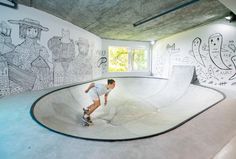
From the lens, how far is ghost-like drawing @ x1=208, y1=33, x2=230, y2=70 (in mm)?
5691

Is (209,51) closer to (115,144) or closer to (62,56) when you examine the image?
(62,56)

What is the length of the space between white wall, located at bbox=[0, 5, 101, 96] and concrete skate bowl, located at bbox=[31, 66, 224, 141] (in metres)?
0.74

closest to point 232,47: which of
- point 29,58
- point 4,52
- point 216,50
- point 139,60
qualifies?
point 216,50

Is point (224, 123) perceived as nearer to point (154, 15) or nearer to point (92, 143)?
point (92, 143)

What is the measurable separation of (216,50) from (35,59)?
601cm

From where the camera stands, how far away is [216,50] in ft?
19.2

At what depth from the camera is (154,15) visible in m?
5.05

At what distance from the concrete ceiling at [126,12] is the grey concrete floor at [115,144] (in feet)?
10.3

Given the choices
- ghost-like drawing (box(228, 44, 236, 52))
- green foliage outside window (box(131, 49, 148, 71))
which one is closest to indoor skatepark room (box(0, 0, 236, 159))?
ghost-like drawing (box(228, 44, 236, 52))

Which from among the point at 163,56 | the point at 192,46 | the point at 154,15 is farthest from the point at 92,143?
the point at 163,56

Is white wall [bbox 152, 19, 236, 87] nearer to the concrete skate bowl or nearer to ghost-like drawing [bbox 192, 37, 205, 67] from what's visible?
ghost-like drawing [bbox 192, 37, 205, 67]

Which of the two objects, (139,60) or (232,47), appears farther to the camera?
(139,60)

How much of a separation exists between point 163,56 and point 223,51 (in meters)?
3.10

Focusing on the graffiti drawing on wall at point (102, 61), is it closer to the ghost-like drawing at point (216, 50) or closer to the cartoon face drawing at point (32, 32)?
the cartoon face drawing at point (32, 32)
